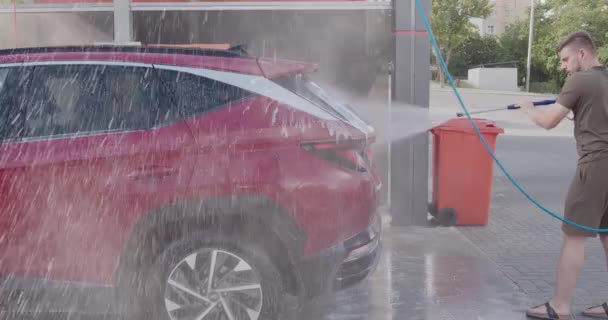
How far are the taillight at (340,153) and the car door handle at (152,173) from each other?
0.77 m

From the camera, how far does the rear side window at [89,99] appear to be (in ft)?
13.8

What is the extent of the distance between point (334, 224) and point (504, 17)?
79.7 m

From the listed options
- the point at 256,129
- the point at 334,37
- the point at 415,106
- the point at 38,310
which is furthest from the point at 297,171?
A: the point at 334,37

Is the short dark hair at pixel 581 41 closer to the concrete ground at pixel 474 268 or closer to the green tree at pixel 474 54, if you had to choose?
the concrete ground at pixel 474 268

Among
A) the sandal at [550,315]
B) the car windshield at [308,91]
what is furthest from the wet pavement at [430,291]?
the car windshield at [308,91]

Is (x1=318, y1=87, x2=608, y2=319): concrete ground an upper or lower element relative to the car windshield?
lower

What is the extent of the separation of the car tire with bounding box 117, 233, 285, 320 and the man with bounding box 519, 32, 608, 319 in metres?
2.01

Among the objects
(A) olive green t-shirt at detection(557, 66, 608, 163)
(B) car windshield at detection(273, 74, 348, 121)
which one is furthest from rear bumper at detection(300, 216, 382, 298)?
(A) olive green t-shirt at detection(557, 66, 608, 163)

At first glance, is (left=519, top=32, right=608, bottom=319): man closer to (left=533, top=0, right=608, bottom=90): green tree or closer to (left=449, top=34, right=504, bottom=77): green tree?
(left=533, top=0, right=608, bottom=90): green tree

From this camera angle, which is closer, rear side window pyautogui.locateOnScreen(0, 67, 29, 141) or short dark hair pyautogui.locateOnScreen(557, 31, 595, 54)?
rear side window pyautogui.locateOnScreen(0, 67, 29, 141)

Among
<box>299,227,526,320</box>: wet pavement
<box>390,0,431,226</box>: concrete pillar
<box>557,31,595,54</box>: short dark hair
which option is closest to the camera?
<box>557,31,595,54</box>: short dark hair

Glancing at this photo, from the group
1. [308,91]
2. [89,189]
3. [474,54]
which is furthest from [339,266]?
[474,54]

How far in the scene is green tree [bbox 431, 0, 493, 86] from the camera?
5459 cm

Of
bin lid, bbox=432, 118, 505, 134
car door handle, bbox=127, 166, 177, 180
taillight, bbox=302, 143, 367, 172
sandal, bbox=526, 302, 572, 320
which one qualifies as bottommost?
sandal, bbox=526, 302, 572, 320
